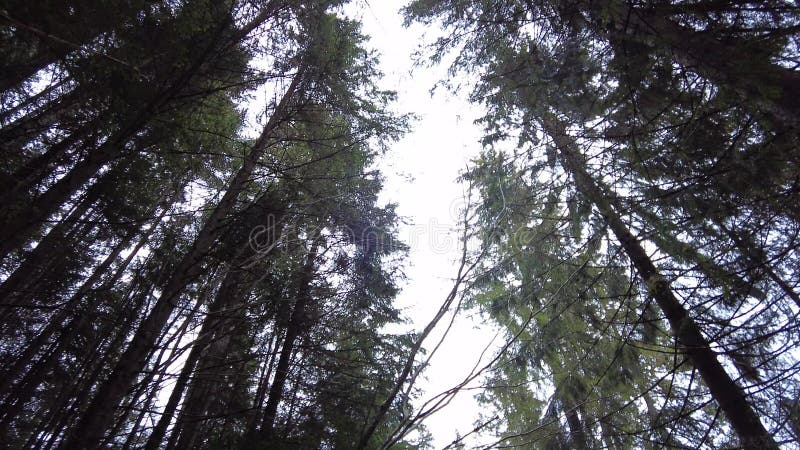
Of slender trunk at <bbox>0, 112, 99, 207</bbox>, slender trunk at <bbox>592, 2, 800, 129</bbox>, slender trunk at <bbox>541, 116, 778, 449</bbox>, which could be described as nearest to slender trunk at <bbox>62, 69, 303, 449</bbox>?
slender trunk at <bbox>0, 112, 99, 207</bbox>

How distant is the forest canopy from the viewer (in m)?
3.04

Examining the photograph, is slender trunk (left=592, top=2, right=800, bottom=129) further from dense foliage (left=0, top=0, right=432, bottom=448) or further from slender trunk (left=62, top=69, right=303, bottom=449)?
slender trunk (left=62, top=69, right=303, bottom=449)

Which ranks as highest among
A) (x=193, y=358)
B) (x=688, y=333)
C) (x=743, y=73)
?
(x=743, y=73)

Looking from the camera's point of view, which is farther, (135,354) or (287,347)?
(287,347)

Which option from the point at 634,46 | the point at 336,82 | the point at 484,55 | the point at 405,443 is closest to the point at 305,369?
the point at 405,443

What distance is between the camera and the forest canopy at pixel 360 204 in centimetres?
304

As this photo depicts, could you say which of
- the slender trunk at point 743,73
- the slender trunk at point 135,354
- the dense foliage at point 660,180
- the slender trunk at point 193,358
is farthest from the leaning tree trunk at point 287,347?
the slender trunk at point 743,73

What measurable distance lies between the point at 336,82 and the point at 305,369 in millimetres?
5990

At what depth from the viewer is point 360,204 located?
28.7ft

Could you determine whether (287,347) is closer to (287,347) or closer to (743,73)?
(287,347)

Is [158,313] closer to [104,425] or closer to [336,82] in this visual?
[104,425]

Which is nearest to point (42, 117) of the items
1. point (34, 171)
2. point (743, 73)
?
point (34, 171)

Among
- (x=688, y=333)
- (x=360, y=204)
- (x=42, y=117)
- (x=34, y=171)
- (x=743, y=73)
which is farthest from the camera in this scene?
(x=360, y=204)

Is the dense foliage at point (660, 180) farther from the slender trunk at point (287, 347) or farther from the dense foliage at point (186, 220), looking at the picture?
the slender trunk at point (287, 347)
